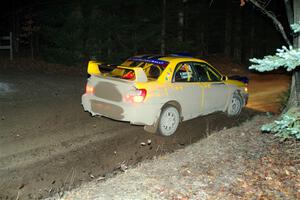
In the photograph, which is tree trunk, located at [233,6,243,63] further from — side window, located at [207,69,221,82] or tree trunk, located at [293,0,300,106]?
tree trunk, located at [293,0,300,106]

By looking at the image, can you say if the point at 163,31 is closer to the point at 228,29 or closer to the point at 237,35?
the point at 228,29

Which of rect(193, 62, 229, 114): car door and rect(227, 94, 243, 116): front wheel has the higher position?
rect(193, 62, 229, 114): car door

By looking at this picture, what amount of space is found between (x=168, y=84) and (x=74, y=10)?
13.4 meters

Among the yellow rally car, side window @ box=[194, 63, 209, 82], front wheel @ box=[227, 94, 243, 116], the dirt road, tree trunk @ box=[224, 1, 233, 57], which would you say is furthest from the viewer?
tree trunk @ box=[224, 1, 233, 57]

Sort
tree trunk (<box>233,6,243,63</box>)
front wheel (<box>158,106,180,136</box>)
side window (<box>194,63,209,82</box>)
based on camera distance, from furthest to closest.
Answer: tree trunk (<box>233,6,243,63</box>), side window (<box>194,63,209,82</box>), front wheel (<box>158,106,180,136</box>)

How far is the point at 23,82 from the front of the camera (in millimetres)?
14359

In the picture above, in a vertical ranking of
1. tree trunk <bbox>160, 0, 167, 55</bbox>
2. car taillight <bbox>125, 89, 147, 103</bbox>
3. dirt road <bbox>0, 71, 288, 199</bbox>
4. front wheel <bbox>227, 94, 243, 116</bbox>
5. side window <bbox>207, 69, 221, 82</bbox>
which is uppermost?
tree trunk <bbox>160, 0, 167, 55</bbox>

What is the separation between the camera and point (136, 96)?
7445mm

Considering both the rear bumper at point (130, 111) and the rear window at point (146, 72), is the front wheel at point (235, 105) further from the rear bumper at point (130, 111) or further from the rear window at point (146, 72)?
the rear bumper at point (130, 111)

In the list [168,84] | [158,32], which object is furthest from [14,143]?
[158,32]

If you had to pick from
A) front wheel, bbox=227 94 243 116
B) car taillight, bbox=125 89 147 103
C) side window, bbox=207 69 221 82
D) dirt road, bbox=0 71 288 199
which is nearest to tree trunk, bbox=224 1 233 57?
dirt road, bbox=0 71 288 199

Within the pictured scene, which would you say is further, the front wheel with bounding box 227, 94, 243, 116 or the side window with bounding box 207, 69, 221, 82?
the front wheel with bounding box 227, 94, 243, 116

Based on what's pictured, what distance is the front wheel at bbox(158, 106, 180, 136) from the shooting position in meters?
8.03

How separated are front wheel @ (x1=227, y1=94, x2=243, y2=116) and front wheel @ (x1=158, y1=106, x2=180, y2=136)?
7.56 ft
